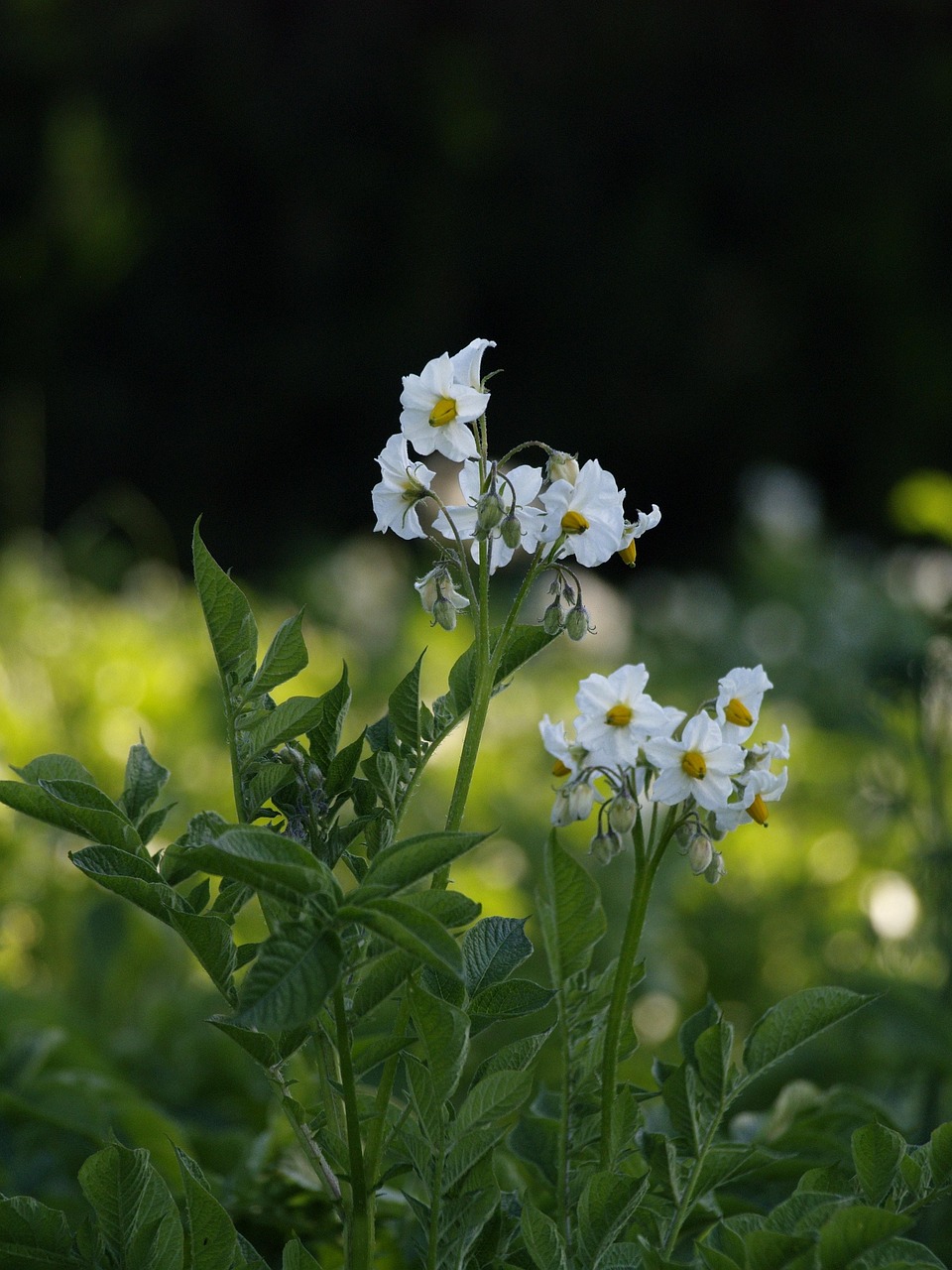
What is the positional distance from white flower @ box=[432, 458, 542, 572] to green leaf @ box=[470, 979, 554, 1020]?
10.3 inches

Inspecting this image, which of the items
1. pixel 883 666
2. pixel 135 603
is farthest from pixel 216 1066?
pixel 135 603

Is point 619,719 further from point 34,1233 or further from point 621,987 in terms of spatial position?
point 34,1233

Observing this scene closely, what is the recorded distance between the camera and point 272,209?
9312mm

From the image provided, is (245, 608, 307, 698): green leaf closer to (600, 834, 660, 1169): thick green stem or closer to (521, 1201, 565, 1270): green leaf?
(600, 834, 660, 1169): thick green stem

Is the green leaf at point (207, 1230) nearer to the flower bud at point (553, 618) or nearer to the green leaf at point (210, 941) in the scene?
the green leaf at point (210, 941)

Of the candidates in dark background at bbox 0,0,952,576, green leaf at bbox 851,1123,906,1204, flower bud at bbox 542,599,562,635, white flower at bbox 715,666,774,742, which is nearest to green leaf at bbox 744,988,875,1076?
green leaf at bbox 851,1123,906,1204

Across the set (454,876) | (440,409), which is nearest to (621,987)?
(440,409)

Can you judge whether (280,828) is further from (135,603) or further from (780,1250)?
(135,603)

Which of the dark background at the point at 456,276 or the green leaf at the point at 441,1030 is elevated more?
the dark background at the point at 456,276

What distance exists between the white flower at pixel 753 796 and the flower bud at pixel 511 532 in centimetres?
20

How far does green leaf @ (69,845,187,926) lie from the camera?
0.77m

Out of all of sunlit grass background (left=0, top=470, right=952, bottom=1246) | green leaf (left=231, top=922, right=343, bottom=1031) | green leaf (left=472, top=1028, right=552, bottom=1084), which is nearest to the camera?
green leaf (left=231, top=922, right=343, bottom=1031)

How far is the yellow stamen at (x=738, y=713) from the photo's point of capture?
858 millimetres

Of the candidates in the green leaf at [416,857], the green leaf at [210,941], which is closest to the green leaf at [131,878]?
the green leaf at [210,941]
